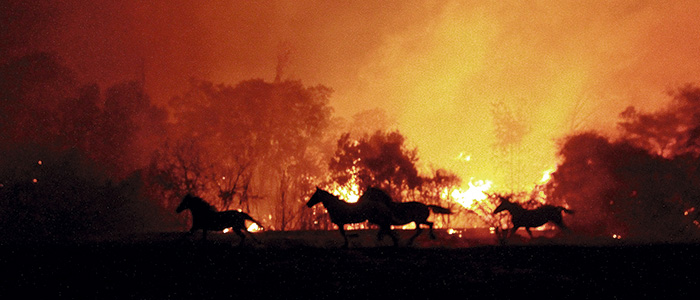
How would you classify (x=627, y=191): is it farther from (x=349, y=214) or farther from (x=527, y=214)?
(x=349, y=214)

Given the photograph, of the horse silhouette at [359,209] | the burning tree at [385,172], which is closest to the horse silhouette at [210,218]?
the horse silhouette at [359,209]

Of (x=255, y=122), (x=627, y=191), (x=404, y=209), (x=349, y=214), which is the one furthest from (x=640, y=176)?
(x=255, y=122)

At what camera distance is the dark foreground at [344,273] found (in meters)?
7.20

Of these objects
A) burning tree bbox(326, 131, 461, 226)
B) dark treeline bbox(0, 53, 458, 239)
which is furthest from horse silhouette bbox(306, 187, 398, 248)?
burning tree bbox(326, 131, 461, 226)

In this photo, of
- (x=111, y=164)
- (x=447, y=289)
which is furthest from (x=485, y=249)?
(x=111, y=164)

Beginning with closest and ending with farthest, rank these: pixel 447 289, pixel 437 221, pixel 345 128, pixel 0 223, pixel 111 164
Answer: pixel 447 289, pixel 0 223, pixel 111 164, pixel 437 221, pixel 345 128

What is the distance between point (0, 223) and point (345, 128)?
39487 millimetres

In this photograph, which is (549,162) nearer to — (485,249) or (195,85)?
(195,85)

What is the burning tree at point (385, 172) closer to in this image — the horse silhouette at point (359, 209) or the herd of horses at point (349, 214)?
the herd of horses at point (349, 214)

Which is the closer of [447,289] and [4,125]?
[447,289]

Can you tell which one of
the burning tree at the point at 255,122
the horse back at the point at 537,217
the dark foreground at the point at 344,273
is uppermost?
the burning tree at the point at 255,122

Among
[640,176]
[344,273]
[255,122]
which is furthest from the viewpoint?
[255,122]

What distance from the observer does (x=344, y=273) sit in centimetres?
852

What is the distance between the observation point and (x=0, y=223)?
1942 centimetres
